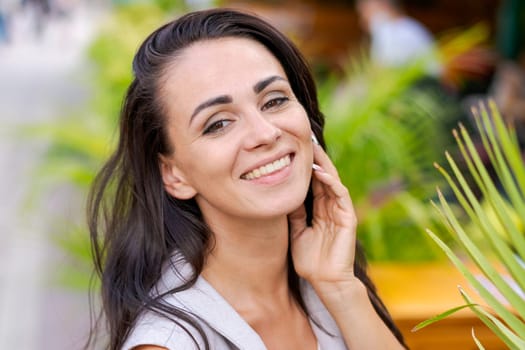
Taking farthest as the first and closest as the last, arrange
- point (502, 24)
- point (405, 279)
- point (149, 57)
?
point (502, 24), point (405, 279), point (149, 57)

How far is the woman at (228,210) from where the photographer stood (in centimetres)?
182

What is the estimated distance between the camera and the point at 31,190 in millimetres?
4598

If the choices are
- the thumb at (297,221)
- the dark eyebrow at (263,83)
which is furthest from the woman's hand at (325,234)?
the dark eyebrow at (263,83)

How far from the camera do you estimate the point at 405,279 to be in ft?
12.5

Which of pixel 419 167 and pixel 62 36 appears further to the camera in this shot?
pixel 62 36

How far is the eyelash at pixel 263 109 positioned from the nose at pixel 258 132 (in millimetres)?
53

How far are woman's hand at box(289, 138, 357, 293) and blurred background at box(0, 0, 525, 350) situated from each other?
3.08 feet

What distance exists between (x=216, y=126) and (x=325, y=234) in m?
0.41

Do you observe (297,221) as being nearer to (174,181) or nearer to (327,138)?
(174,181)

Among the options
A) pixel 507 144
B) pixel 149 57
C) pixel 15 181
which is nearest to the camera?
pixel 507 144

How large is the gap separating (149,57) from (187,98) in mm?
169

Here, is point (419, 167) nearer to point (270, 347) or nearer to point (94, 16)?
point (270, 347)

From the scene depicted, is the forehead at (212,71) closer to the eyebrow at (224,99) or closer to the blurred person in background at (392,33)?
the eyebrow at (224,99)

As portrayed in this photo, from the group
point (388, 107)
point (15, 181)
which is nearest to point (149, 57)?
point (388, 107)
